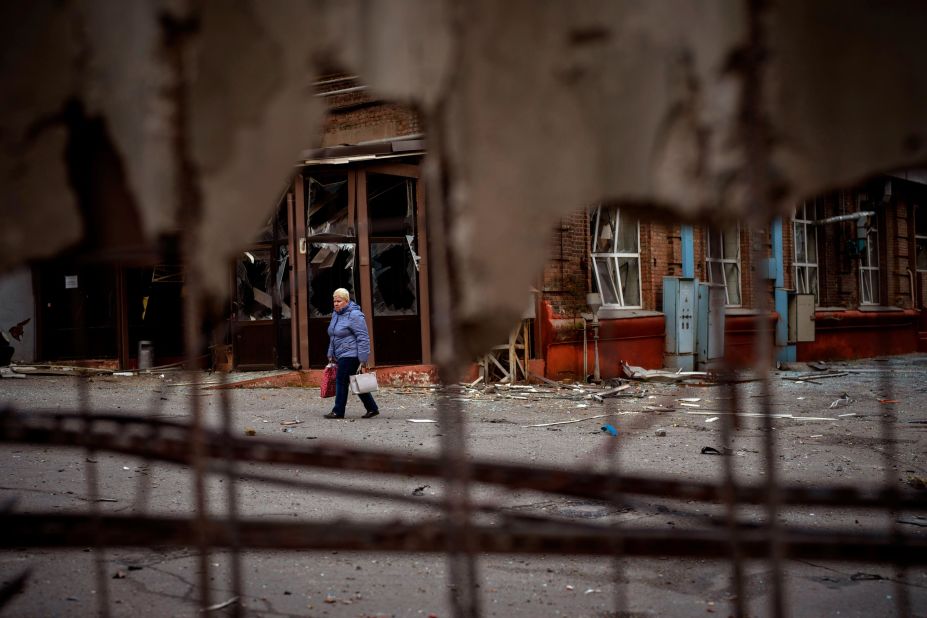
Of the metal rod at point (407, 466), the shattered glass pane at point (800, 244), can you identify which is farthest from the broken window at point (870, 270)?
the metal rod at point (407, 466)

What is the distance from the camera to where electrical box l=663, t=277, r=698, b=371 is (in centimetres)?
1355

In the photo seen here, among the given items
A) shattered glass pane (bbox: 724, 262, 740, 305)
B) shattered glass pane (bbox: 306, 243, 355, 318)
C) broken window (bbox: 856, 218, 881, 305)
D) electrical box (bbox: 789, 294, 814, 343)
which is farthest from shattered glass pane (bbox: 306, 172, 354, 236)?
broken window (bbox: 856, 218, 881, 305)

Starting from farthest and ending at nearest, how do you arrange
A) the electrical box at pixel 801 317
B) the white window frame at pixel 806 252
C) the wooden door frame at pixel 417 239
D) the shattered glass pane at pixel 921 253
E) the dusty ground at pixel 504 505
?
the shattered glass pane at pixel 921 253, the white window frame at pixel 806 252, the electrical box at pixel 801 317, the wooden door frame at pixel 417 239, the dusty ground at pixel 504 505

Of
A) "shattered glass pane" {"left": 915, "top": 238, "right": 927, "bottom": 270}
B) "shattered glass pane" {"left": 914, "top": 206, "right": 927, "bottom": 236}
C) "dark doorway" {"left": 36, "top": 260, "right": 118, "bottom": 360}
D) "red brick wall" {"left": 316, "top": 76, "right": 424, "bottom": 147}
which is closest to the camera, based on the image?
"red brick wall" {"left": 316, "top": 76, "right": 424, "bottom": 147}

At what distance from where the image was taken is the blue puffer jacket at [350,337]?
9211 millimetres

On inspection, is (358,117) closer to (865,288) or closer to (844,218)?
(844,218)

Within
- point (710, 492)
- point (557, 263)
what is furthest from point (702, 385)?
point (710, 492)

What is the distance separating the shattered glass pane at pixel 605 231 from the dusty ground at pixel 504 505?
395 cm

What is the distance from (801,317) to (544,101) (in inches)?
628

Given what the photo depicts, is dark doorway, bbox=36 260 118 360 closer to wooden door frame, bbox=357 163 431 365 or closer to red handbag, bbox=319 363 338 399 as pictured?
wooden door frame, bbox=357 163 431 365

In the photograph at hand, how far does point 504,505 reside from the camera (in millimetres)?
4938

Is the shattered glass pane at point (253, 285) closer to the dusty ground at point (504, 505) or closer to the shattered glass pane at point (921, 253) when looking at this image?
the dusty ground at point (504, 505)

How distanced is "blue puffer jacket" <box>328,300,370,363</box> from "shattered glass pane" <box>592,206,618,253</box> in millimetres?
5770

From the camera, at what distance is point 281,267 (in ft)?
44.8
